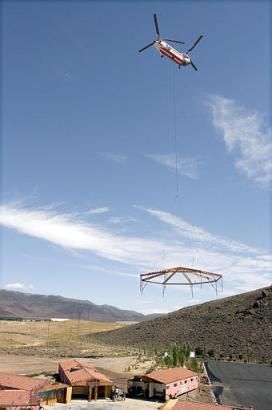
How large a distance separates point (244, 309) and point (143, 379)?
9096 cm

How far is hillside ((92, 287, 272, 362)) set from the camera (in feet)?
342

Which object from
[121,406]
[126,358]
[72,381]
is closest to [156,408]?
[121,406]

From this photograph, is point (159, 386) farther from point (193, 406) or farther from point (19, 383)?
point (19, 383)

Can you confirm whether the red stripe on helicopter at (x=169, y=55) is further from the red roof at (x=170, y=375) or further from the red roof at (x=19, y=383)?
the red roof at (x=170, y=375)

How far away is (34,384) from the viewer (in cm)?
3925

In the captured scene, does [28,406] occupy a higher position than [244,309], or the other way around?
[244,309]

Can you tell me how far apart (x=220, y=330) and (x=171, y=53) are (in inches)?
3783

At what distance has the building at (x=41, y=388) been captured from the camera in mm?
37438

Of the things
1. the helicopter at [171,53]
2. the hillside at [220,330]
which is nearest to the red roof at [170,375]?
the helicopter at [171,53]

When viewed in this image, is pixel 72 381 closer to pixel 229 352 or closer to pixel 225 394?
pixel 225 394

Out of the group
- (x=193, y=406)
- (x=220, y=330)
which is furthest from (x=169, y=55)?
(x=220, y=330)

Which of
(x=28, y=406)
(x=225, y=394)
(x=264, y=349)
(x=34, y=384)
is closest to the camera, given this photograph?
(x=28, y=406)

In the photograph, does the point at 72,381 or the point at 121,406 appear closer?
the point at 121,406

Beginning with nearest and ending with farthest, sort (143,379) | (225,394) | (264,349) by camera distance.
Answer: (143,379), (225,394), (264,349)
